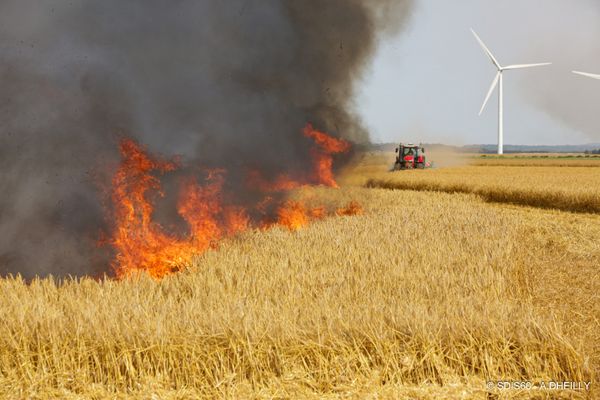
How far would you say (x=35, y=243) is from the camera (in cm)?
998

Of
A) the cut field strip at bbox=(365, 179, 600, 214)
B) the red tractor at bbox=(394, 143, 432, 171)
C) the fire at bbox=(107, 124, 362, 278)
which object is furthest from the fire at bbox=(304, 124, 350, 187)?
the red tractor at bbox=(394, 143, 432, 171)

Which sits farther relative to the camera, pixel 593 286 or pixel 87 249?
pixel 87 249

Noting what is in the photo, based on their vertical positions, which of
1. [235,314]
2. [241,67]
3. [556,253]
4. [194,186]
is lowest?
[556,253]

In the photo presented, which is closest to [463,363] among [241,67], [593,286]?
[593,286]

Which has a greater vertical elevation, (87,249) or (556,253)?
(87,249)

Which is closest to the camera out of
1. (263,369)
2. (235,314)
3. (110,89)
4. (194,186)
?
(263,369)

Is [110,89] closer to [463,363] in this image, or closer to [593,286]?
[463,363]

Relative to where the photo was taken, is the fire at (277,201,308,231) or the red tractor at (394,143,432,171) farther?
the red tractor at (394,143,432,171)

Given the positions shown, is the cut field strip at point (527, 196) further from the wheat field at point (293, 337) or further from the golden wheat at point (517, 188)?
the wheat field at point (293, 337)

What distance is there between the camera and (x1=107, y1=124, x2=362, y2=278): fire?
10.3 meters

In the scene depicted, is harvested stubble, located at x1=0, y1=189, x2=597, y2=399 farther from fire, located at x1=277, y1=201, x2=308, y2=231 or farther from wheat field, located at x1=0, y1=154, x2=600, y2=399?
fire, located at x1=277, y1=201, x2=308, y2=231

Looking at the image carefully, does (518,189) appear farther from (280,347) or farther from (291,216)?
(280,347)

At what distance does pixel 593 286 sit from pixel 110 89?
10782 mm

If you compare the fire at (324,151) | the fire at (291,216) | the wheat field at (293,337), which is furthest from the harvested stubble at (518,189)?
the wheat field at (293,337)
